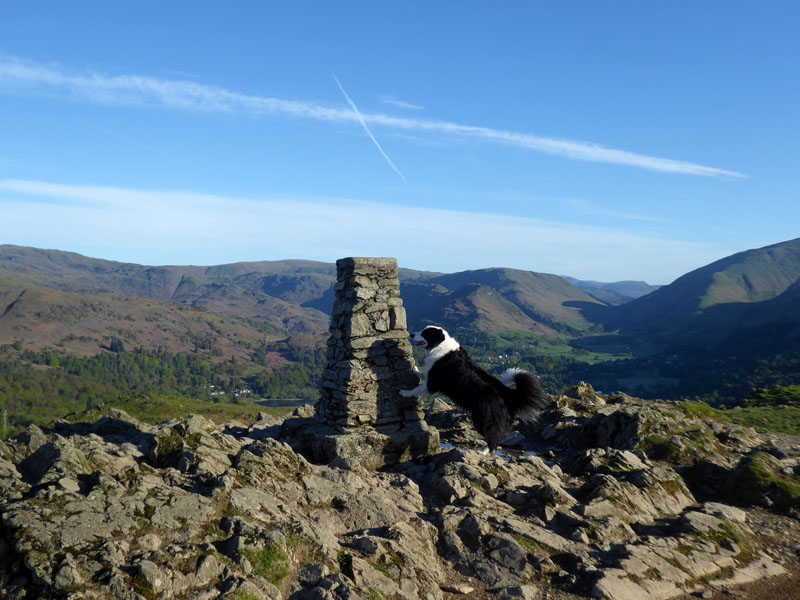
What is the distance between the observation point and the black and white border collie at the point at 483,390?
15484mm

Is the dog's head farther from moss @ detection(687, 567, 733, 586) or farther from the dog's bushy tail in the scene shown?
moss @ detection(687, 567, 733, 586)

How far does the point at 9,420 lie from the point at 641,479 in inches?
6533

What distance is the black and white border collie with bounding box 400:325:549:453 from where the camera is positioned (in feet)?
50.8

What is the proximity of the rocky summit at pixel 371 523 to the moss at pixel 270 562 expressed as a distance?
2 centimetres

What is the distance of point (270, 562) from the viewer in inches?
352

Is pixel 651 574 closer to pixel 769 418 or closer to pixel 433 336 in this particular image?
pixel 433 336

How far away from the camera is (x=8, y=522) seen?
8.37m

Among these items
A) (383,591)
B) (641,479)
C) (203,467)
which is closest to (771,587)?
(641,479)

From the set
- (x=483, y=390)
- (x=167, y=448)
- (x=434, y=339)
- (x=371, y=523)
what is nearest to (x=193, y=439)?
(x=167, y=448)

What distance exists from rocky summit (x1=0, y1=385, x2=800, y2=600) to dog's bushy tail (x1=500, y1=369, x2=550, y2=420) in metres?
1.61

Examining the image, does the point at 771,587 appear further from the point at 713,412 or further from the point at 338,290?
the point at 713,412

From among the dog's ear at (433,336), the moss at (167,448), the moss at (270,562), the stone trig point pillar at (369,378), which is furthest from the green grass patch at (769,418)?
the moss at (167,448)

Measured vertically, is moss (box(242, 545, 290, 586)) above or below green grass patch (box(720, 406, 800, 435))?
above

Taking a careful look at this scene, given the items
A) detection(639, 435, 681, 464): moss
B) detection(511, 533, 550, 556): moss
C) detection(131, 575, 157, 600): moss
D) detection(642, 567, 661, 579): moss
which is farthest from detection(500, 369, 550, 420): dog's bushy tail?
detection(131, 575, 157, 600): moss
